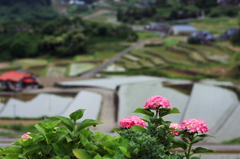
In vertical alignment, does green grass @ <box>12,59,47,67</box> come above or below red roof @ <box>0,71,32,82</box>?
below

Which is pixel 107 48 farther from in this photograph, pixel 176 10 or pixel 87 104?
pixel 176 10

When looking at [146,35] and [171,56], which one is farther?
[146,35]

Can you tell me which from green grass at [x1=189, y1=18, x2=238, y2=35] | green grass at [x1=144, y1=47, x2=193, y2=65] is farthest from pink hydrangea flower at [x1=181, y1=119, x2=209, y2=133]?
green grass at [x1=189, y1=18, x2=238, y2=35]

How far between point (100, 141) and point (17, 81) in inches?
932

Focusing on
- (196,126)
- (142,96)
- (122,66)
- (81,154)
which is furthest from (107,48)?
(81,154)

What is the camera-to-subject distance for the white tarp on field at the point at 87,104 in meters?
19.8

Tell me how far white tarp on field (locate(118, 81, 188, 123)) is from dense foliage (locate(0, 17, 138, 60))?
59.1ft

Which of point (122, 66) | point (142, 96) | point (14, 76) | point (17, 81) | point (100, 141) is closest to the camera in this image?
point (100, 141)

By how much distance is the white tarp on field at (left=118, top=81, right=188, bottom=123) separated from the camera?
18.7 m

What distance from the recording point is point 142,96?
20891mm

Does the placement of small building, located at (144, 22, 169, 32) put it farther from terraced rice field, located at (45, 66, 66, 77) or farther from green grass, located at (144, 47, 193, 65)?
terraced rice field, located at (45, 66, 66, 77)

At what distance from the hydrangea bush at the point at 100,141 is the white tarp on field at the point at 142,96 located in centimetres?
1354

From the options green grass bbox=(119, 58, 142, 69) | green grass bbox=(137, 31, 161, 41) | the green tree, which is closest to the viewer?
green grass bbox=(119, 58, 142, 69)

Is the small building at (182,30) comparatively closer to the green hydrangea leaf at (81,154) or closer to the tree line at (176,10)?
the tree line at (176,10)
